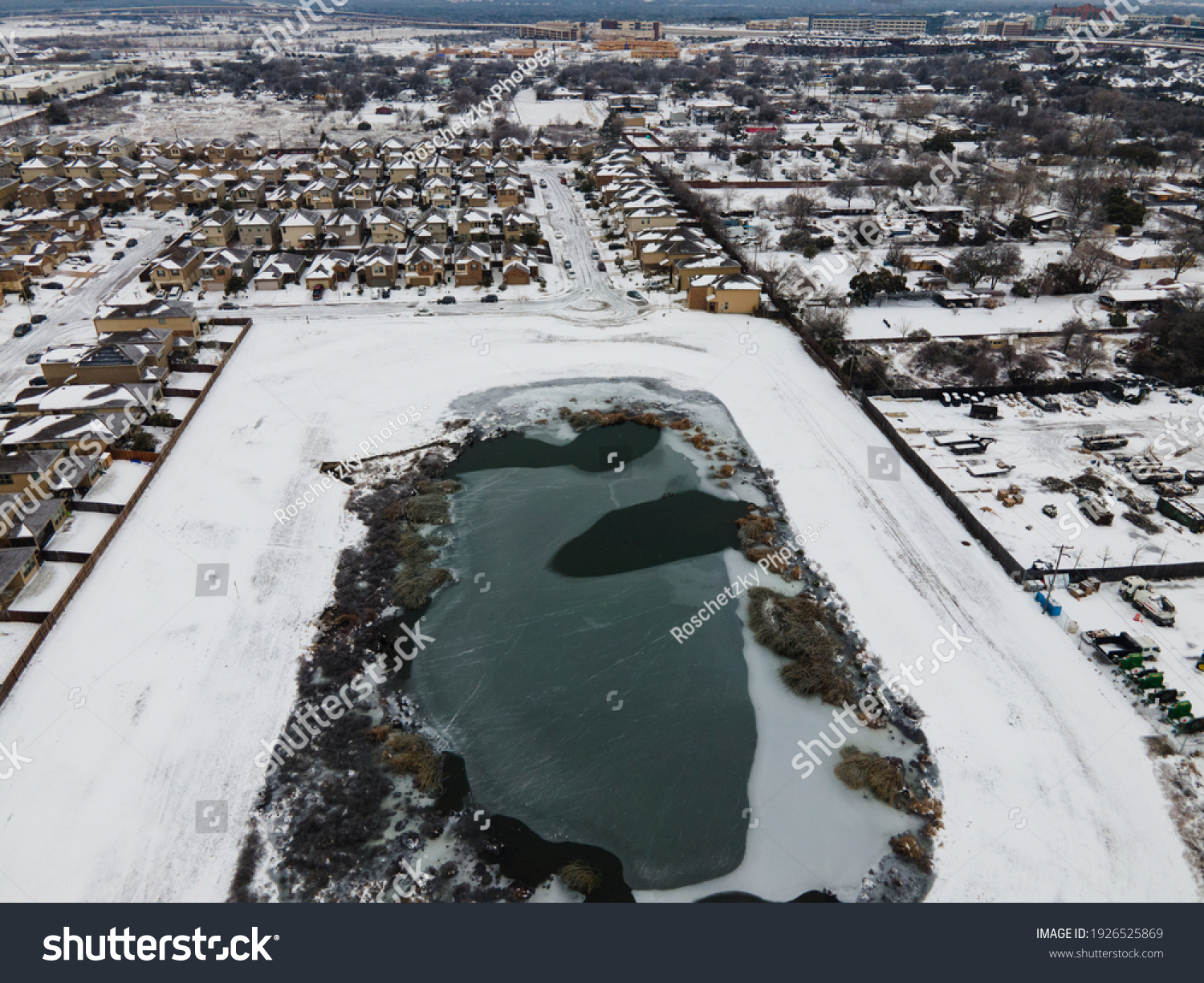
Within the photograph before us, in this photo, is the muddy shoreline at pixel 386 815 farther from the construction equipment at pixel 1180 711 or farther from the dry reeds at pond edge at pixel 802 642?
the construction equipment at pixel 1180 711

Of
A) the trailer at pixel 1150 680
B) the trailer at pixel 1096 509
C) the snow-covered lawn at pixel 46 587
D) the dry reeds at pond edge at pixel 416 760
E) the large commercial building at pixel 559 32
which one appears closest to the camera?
the dry reeds at pond edge at pixel 416 760

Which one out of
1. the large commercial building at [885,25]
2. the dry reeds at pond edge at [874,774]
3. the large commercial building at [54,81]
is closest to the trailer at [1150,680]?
the dry reeds at pond edge at [874,774]

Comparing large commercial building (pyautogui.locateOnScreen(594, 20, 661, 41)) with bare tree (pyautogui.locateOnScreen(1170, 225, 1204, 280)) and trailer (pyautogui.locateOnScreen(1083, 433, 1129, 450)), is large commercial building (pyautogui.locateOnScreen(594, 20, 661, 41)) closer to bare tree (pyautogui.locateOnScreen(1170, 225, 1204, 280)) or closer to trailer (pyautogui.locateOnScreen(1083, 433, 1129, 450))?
bare tree (pyautogui.locateOnScreen(1170, 225, 1204, 280))

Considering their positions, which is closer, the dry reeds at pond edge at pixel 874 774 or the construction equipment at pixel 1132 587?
the dry reeds at pond edge at pixel 874 774

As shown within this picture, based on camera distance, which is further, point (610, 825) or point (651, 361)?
point (651, 361)
